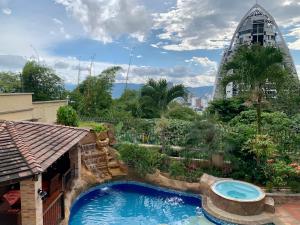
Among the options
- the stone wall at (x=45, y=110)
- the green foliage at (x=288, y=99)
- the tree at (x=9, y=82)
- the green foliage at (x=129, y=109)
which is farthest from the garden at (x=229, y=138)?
the tree at (x=9, y=82)

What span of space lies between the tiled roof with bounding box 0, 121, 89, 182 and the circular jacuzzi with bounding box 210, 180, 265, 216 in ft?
21.6

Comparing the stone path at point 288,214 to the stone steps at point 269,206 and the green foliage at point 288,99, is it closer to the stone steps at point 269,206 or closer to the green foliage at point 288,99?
the stone steps at point 269,206

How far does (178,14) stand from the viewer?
76.1ft

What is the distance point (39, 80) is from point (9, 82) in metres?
5.17

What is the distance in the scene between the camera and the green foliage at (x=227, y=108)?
22719 millimetres

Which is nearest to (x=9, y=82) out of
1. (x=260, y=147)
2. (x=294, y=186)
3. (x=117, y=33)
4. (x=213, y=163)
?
(x=117, y=33)

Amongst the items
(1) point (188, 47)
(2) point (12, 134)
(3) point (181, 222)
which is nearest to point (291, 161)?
(3) point (181, 222)

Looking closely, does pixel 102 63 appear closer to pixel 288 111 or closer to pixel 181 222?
pixel 288 111

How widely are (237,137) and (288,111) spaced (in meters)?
12.0

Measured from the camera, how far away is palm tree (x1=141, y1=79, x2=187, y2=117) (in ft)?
56.1

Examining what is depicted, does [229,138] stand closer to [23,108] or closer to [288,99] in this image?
[288,99]

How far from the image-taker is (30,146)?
8.22m

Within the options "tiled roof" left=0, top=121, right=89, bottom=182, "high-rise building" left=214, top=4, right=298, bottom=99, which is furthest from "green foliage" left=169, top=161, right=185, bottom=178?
"high-rise building" left=214, top=4, right=298, bottom=99

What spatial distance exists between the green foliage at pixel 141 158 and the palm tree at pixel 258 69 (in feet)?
18.5
